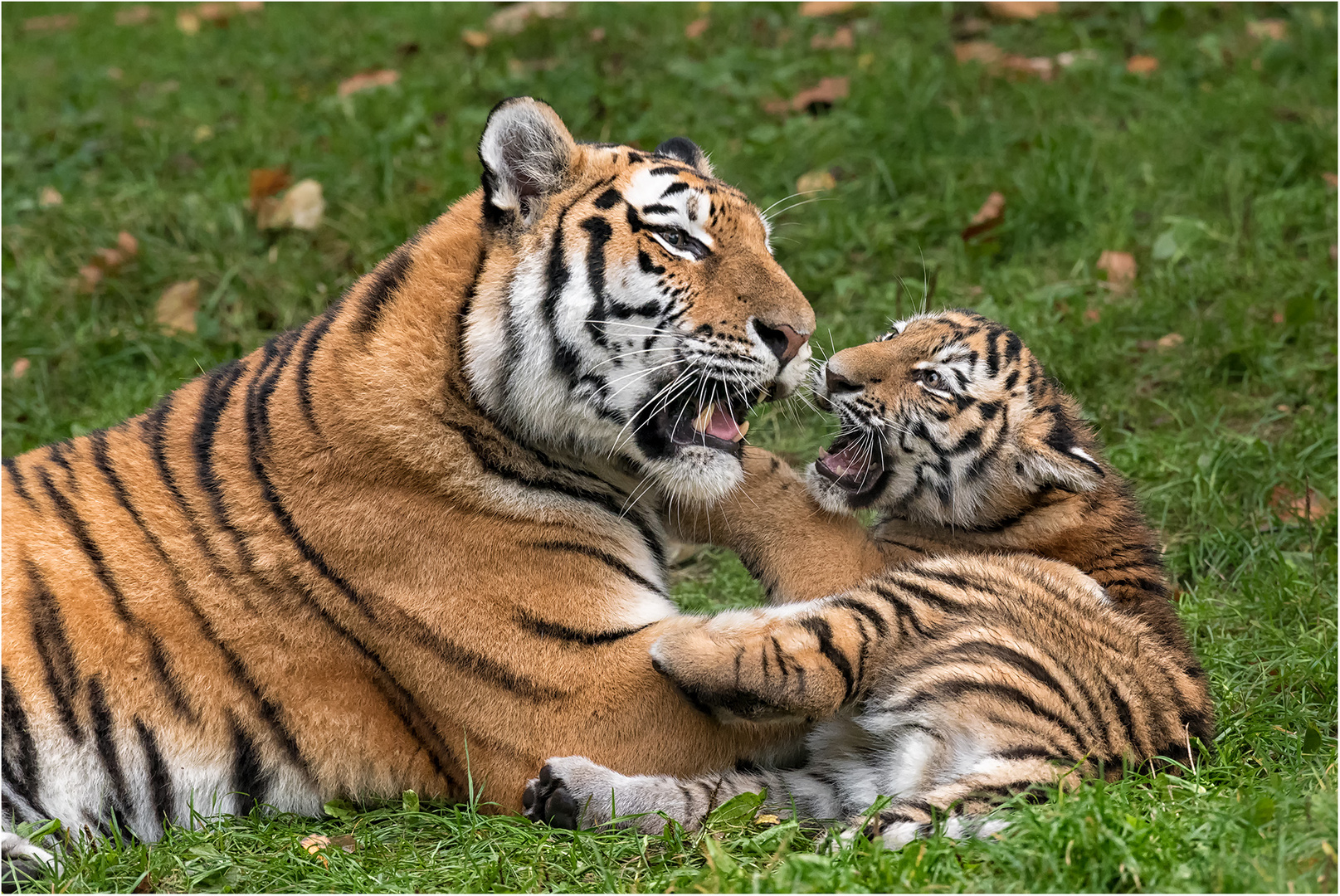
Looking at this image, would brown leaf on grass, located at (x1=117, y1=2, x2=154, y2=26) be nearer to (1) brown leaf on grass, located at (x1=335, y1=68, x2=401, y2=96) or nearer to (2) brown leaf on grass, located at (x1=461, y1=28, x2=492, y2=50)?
(1) brown leaf on grass, located at (x1=335, y1=68, x2=401, y2=96)

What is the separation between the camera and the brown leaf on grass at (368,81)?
7.30 meters

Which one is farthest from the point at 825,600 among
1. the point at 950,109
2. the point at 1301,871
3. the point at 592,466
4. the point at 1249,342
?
the point at 950,109

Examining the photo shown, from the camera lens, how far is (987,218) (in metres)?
5.93

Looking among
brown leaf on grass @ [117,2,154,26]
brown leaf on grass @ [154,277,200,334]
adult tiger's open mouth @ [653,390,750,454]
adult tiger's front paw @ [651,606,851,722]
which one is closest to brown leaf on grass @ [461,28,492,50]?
brown leaf on grass @ [154,277,200,334]

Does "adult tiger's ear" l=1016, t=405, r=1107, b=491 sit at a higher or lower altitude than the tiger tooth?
lower

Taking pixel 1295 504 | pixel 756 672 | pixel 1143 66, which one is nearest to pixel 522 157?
pixel 756 672

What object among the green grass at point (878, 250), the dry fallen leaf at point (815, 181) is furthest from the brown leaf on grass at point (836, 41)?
the dry fallen leaf at point (815, 181)

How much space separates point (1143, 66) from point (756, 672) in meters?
5.41

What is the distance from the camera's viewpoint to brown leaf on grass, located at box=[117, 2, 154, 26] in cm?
936

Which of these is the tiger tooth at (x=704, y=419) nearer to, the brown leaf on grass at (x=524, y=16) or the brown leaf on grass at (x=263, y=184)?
the brown leaf on grass at (x=263, y=184)

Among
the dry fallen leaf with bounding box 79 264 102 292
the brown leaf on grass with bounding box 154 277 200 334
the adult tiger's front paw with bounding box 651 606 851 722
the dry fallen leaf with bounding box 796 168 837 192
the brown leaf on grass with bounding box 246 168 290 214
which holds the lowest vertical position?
the adult tiger's front paw with bounding box 651 606 851 722

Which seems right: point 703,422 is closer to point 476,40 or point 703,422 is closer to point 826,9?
point 476,40

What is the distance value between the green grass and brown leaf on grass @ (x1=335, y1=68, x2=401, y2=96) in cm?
16

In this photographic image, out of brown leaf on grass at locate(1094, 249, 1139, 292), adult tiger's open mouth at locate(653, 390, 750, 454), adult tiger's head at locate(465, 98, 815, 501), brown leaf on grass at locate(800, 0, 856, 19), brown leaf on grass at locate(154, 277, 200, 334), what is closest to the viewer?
adult tiger's head at locate(465, 98, 815, 501)
